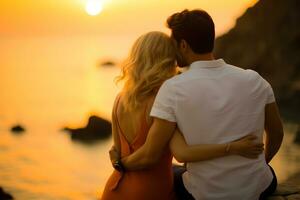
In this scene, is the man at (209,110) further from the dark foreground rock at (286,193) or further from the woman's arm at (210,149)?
the dark foreground rock at (286,193)

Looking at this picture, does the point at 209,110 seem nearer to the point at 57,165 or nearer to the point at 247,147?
the point at 247,147

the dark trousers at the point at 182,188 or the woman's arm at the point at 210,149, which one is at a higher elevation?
the woman's arm at the point at 210,149

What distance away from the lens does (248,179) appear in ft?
9.53

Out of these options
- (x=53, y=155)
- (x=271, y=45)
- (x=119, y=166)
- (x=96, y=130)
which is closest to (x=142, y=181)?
(x=119, y=166)

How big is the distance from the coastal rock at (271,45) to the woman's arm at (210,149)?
18.4 m

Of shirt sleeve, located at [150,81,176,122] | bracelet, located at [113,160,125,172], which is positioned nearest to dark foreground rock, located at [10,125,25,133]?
bracelet, located at [113,160,125,172]

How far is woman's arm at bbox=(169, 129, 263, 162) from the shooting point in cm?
281

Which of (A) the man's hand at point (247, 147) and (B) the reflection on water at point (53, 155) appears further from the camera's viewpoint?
(B) the reflection on water at point (53, 155)

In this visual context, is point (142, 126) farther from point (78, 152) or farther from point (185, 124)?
point (78, 152)

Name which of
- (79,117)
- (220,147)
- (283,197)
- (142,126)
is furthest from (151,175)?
(79,117)

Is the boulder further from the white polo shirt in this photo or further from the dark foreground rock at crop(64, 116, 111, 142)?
the white polo shirt

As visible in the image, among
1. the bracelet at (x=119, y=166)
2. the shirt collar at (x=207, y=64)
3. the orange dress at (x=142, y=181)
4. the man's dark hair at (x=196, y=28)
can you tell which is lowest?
the orange dress at (x=142, y=181)

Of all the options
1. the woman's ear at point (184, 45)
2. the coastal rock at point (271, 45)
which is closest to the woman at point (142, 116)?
the woman's ear at point (184, 45)

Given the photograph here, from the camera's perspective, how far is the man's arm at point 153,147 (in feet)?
9.24
